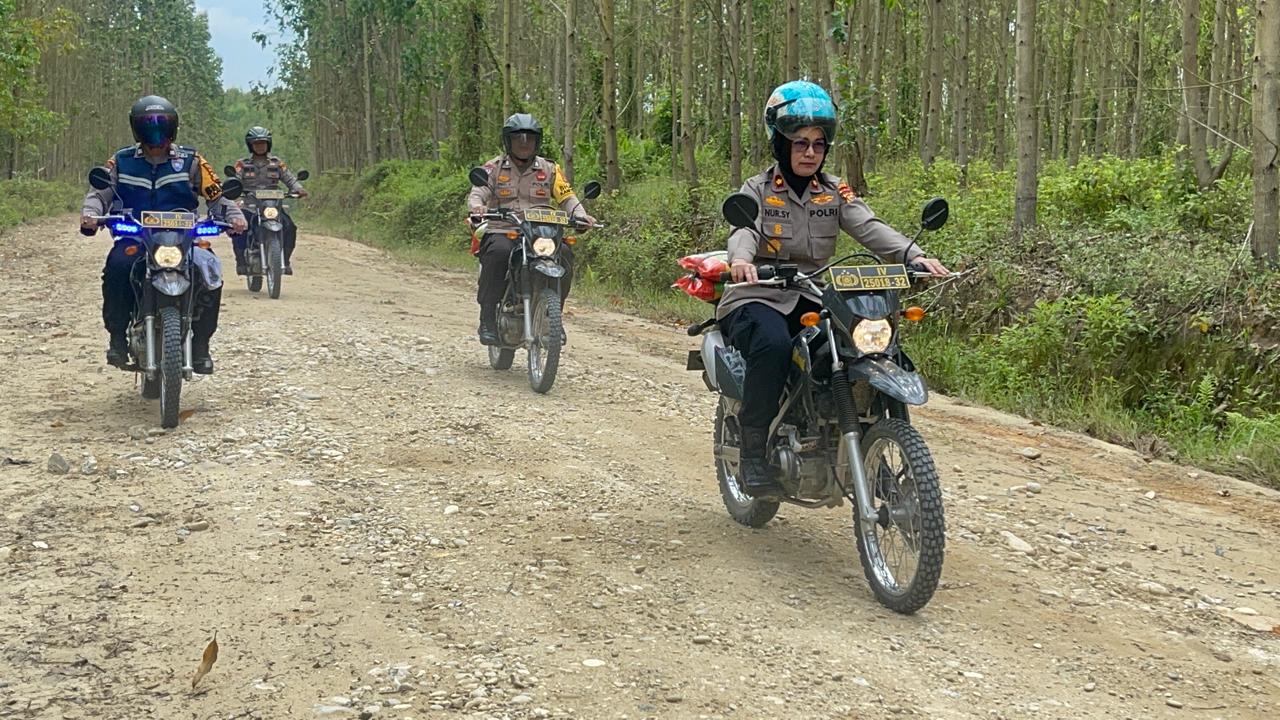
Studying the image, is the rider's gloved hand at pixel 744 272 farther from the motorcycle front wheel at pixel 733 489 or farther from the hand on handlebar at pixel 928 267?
the motorcycle front wheel at pixel 733 489

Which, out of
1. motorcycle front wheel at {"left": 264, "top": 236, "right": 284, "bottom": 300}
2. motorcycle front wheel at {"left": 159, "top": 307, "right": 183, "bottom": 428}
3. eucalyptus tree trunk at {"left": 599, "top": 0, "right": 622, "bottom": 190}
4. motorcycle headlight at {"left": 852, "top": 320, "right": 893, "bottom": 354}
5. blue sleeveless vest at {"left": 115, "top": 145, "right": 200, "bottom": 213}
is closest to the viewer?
motorcycle headlight at {"left": 852, "top": 320, "right": 893, "bottom": 354}

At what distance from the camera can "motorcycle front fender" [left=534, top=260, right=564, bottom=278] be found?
8.80 m

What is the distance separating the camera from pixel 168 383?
23.8ft

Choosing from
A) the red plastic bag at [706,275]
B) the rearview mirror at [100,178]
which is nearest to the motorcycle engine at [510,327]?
the rearview mirror at [100,178]

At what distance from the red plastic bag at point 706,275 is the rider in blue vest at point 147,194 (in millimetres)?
3593

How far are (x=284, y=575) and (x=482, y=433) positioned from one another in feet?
8.65

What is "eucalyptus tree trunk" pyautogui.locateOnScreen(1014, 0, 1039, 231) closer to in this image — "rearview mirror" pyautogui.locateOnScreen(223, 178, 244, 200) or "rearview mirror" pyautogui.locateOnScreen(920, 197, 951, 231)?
"rearview mirror" pyautogui.locateOnScreen(223, 178, 244, 200)

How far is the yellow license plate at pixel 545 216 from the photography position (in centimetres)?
891

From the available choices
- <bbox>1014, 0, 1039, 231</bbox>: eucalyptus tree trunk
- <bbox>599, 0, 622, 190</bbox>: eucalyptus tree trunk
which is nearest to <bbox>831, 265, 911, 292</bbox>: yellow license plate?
<bbox>1014, 0, 1039, 231</bbox>: eucalyptus tree trunk

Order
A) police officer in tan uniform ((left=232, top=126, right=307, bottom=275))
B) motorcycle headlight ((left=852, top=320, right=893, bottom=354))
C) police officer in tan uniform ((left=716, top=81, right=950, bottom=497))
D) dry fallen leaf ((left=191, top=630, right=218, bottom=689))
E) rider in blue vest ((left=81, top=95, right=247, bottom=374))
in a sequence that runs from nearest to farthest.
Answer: dry fallen leaf ((left=191, top=630, right=218, bottom=689)) → motorcycle headlight ((left=852, top=320, right=893, bottom=354)) → police officer in tan uniform ((left=716, top=81, right=950, bottom=497)) → rider in blue vest ((left=81, top=95, right=247, bottom=374)) → police officer in tan uniform ((left=232, top=126, right=307, bottom=275))

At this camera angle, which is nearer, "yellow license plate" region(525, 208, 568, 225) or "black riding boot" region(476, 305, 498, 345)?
"yellow license plate" region(525, 208, 568, 225)

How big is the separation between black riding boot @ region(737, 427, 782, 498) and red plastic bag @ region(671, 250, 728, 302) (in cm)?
59

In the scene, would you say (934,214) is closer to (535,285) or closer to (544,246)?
(544,246)

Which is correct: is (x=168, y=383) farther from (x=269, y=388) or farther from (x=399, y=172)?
(x=399, y=172)
